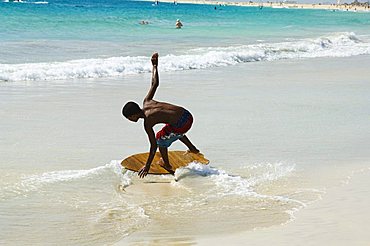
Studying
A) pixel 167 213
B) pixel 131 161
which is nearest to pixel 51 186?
pixel 131 161

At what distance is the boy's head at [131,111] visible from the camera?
6473 millimetres

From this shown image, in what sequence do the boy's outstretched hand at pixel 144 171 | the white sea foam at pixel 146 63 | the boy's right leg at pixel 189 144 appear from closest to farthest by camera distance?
the boy's outstretched hand at pixel 144 171 → the boy's right leg at pixel 189 144 → the white sea foam at pixel 146 63

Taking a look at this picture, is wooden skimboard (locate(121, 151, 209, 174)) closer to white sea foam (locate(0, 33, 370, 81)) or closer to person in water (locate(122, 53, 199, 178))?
person in water (locate(122, 53, 199, 178))

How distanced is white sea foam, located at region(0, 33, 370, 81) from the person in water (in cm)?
930

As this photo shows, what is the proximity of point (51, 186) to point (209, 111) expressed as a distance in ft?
16.1

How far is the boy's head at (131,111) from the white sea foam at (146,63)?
9.63 metres

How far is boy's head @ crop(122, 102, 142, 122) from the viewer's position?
647 centimetres

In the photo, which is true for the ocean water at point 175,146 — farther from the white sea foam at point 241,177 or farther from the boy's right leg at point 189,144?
the boy's right leg at point 189,144

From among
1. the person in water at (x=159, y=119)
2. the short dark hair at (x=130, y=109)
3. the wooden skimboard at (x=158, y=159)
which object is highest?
the short dark hair at (x=130, y=109)

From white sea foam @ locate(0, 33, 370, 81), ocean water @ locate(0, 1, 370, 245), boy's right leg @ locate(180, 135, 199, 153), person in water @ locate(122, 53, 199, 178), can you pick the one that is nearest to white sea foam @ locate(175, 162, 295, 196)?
ocean water @ locate(0, 1, 370, 245)

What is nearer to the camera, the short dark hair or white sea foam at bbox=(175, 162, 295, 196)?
the short dark hair

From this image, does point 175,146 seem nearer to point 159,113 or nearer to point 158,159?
point 158,159

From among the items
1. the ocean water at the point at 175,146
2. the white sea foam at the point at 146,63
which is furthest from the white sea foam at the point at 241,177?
the white sea foam at the point at 146,63

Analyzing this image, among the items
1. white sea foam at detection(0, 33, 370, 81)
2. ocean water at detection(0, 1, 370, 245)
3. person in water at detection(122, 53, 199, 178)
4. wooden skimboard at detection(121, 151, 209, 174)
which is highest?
person in water at detection(122, 53, 199, 178)
